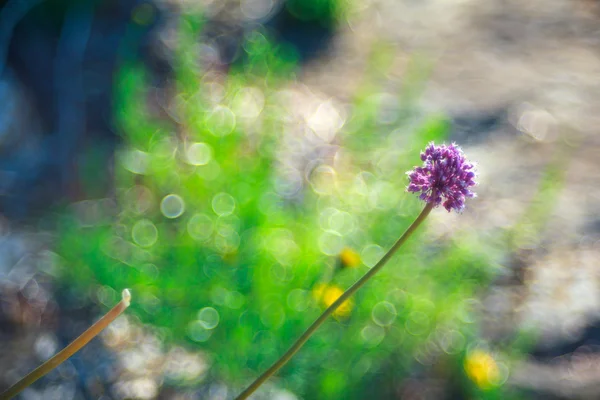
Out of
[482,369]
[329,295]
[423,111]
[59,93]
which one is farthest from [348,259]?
[59,93]

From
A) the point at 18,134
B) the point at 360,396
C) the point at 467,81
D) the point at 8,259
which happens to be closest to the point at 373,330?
the point at 360,396

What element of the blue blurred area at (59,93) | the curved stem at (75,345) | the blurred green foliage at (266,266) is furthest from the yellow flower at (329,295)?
the blue blurred area at (59,93)

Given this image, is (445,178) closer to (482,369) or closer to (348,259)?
(348,259)

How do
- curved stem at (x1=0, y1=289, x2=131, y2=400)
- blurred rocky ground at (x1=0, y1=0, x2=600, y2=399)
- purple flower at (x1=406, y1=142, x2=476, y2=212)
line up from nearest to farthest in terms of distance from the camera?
curved stem at (x1=0, y1=289, x2=131, y2=400) < purple flower at (x1=406, y1=142, x2=476, y2=212) < blurred rocky ground at (x1=0, y1=0, x2=600, y2=399)

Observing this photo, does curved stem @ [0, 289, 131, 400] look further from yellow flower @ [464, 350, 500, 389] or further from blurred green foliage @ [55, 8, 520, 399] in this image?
yellow flower @ [464, 350, 500, 389]

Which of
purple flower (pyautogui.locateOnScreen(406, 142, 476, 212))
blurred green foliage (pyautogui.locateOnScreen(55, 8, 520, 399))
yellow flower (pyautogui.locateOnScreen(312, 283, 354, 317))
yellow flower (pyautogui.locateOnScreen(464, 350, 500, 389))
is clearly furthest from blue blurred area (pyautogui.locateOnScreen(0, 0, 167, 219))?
purple flower (pyautogui.locateOnScreen(406, 142, 476, 212))

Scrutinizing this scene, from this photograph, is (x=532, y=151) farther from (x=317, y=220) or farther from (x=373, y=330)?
(x=373, y=330)

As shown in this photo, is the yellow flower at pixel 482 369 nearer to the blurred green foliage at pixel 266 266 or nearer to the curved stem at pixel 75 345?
the blurred green foliage at pixel 266 266
